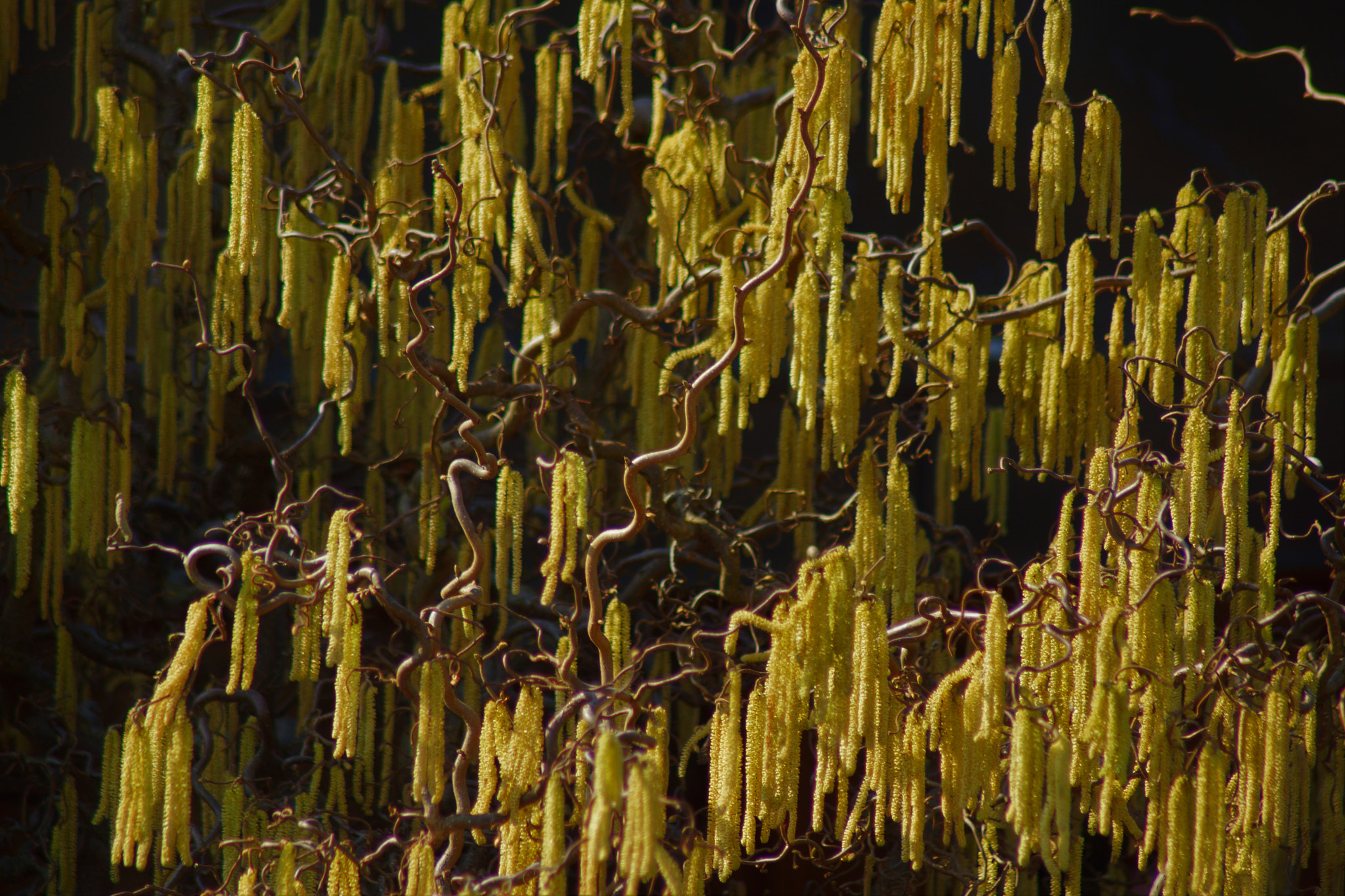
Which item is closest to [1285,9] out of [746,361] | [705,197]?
[705,197]

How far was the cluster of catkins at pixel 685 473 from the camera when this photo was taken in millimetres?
2639

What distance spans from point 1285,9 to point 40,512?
19.4ft

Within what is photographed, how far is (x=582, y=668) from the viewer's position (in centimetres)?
579

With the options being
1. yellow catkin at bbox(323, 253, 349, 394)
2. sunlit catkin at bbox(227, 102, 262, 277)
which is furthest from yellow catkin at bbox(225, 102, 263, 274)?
yellow catkin at bbox(323, 253, 349, 394)

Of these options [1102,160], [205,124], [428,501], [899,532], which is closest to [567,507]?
[899,532]

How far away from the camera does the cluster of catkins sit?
264 cm

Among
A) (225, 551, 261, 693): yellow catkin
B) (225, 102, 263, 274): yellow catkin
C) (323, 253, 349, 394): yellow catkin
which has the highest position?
(225, 102, 263, 274): yellow catkin

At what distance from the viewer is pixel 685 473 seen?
4676 mm

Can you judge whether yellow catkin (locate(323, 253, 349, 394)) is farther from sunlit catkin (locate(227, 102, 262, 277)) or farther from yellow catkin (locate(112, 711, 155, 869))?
yellow catkin (locate(112, 711, 155, 869))

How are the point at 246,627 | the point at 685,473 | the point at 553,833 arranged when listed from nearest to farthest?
the point at 553,833 < the point at 246,627 < the point at 685,473

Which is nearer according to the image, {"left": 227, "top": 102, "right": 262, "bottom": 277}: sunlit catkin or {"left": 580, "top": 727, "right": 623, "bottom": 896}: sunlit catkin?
{"left": 580, "top": 727, "right": 623, "bottom": 896}: sunlit catkin

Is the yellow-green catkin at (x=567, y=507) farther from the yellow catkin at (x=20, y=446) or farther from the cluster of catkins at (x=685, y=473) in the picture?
the yellow catkin at (x=20, y=446)

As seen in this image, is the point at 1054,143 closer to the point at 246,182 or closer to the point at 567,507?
the point at 567,507

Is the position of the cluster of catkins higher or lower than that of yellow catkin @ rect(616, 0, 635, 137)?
lower
